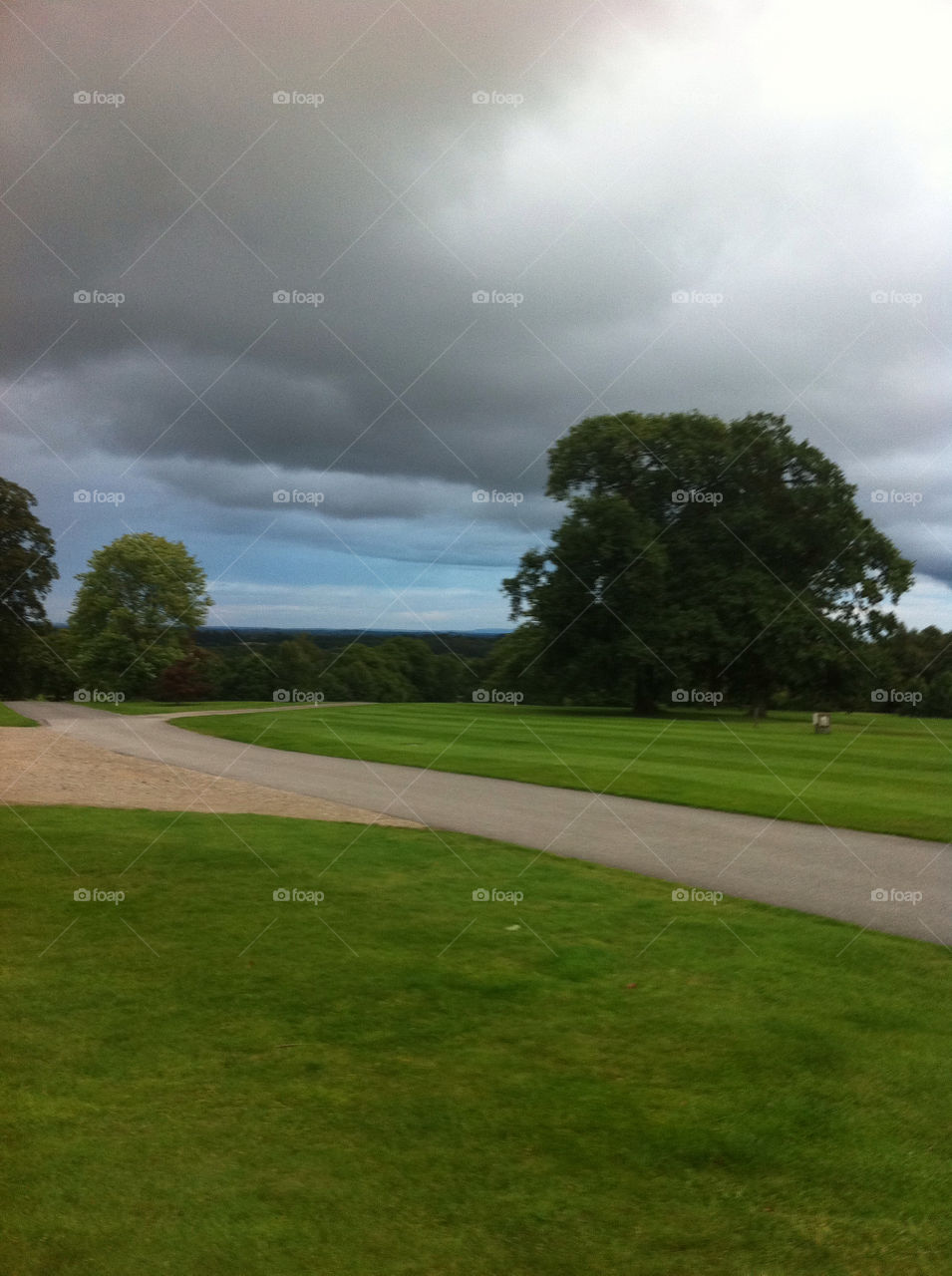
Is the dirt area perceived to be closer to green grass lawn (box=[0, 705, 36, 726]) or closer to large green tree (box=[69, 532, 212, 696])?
green grass lawn (box=[0, 705, 36, 726])

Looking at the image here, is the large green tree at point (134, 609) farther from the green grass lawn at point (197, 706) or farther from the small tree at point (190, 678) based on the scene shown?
the green grass lawn at point (197, 706)

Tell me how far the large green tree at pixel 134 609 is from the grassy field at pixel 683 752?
5007mm

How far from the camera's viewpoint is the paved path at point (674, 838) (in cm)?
723

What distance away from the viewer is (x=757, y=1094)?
3.71 m

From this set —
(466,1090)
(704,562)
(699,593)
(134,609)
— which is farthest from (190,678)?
(704,562)

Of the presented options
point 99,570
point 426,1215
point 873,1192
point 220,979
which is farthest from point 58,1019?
point 99,570

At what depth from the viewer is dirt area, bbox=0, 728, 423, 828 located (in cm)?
1114

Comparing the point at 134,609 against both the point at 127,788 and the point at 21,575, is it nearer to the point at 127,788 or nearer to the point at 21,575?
the point at 21,575

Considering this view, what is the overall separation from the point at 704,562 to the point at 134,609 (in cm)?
1119

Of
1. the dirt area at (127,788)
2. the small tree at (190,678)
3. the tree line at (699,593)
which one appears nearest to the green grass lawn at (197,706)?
the small tree at (190,678)

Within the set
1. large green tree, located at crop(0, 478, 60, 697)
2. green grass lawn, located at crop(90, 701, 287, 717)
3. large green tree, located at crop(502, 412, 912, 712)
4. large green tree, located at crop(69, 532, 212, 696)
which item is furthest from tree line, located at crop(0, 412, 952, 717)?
large green tree, located at crop(0, 478, 60, 697)

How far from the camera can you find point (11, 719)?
49.0 feet

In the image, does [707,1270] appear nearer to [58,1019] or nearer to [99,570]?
[58,1019]

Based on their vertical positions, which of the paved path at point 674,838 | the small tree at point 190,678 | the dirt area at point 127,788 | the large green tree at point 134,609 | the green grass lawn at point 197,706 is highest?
the large green tree at point 134,609
